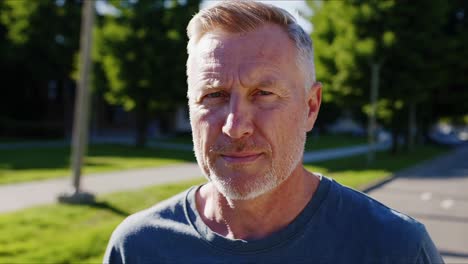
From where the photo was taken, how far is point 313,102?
170cm

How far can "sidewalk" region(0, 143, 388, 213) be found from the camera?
33.5 ft

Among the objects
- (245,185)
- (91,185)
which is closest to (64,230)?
(91,185)

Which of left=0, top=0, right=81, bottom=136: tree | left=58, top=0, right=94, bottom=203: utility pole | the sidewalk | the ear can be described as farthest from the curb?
left=0, top=0, right=81, bottom=136: tree

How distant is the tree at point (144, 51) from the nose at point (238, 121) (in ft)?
79.9

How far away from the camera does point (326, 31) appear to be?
2305 cm

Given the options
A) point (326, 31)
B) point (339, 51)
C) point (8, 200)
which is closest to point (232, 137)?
point (8, 200)

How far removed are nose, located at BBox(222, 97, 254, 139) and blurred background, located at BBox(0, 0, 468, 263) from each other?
1.11 feet

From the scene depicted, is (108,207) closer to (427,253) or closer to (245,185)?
(245,185)

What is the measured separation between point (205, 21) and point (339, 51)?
813 inches

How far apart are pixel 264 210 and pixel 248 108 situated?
0.34m

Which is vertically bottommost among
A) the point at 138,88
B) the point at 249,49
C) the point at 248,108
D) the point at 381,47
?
the point at 248,108

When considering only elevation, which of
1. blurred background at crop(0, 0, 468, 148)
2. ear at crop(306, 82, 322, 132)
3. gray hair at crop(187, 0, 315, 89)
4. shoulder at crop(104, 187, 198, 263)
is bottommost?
shoulder at crop(104, 187, 198, 263)

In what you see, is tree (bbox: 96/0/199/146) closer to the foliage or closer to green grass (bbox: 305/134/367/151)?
the foliage

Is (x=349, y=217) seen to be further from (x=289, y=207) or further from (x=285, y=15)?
(x=285, y=15)
